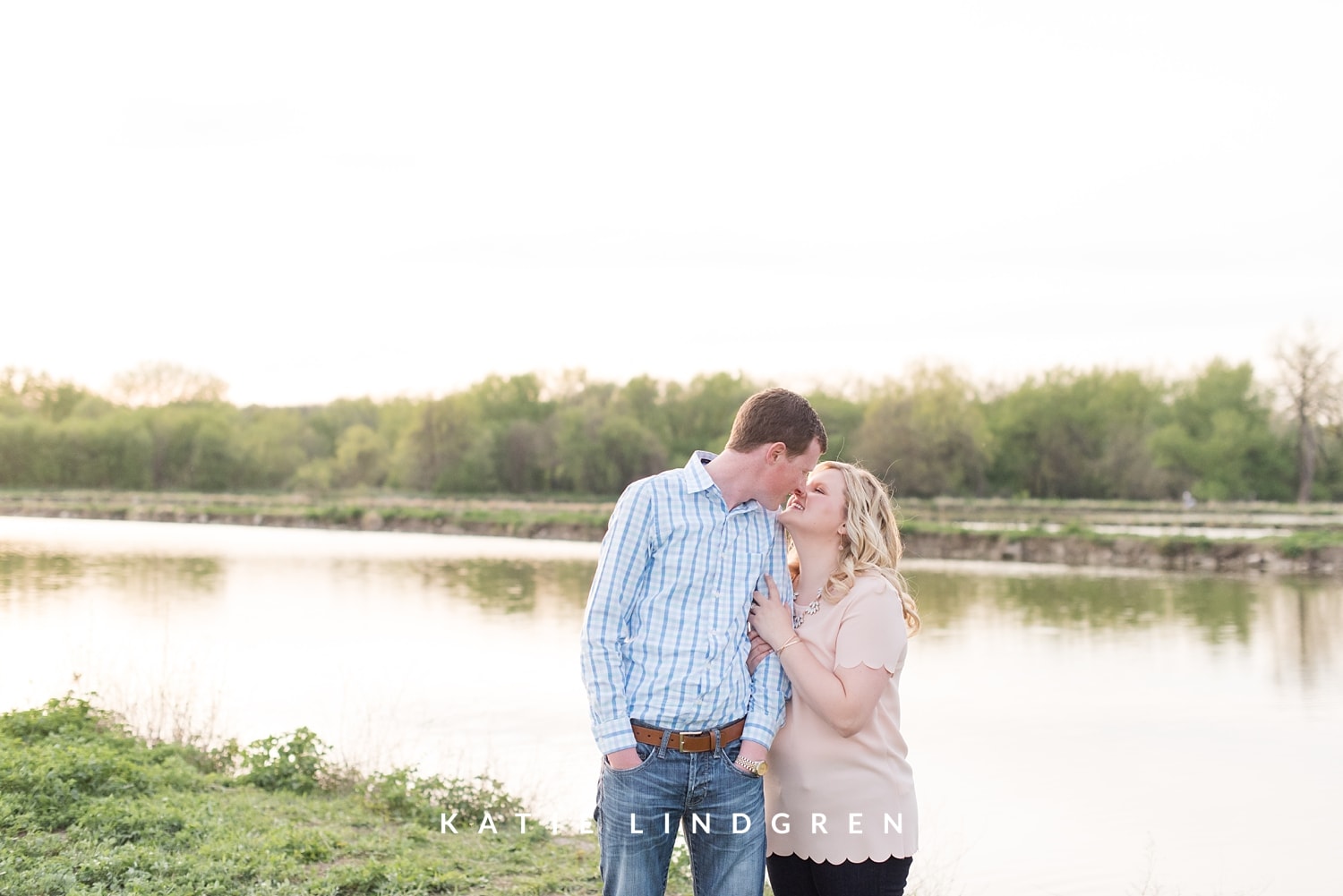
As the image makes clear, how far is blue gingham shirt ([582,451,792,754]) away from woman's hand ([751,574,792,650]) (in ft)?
0.26

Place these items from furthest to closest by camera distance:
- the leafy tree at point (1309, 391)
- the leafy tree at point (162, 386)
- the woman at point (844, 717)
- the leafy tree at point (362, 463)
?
the leafy tree at point (162, 386), the leafy tree at point (362, 463), the leafy tree at point (1309, 391), the woman at point (844, 717)

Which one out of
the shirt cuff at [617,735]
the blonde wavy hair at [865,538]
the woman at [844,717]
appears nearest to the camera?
the shirt cuff at [617,735]

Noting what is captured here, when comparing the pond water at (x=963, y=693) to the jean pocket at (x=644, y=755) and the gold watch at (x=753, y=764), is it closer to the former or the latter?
the gold watch at (x=753, y=764)

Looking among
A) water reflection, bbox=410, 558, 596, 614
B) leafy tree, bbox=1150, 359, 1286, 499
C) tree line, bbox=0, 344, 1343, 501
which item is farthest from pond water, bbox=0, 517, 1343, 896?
leafy tree, bbox=1150, 359, 1286, 499

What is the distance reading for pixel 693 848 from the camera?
324 centimetres

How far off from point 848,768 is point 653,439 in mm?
75818

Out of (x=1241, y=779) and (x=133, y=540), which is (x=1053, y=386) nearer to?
(x=133, y=540)

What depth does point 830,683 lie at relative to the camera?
3.22 metres

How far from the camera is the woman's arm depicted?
3205mm

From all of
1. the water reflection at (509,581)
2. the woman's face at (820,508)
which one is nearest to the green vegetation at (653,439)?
the water reflection at (509,581)

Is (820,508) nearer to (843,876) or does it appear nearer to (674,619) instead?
(674,619)

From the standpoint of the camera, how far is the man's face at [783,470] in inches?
126

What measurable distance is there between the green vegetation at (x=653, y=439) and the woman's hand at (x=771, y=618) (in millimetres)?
51635

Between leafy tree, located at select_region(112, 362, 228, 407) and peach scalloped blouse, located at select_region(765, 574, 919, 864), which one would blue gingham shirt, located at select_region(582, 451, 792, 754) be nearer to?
peach scalloped blouse, located at select_region(765, 574, 919, 864)
